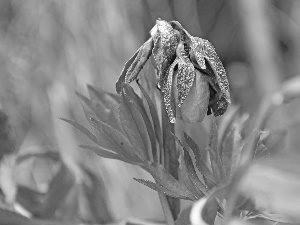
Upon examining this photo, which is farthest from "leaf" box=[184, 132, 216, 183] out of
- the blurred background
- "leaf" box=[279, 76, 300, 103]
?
the blurred background

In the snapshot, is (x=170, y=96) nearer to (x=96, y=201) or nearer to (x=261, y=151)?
(x=261, y=151)

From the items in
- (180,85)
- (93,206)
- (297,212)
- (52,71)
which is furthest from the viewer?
(52,71)

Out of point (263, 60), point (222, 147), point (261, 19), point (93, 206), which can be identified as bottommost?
point (93, 206)

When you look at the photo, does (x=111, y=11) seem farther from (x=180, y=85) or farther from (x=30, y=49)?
(x=180, y=85)

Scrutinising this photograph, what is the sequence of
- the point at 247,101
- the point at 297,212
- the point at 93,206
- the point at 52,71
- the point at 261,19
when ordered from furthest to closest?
1. the point at 247,101
2. the point at 261,19
3. the point at 52,71
4. the point at 93,206
5. the point at 297,212

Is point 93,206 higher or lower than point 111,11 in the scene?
lower

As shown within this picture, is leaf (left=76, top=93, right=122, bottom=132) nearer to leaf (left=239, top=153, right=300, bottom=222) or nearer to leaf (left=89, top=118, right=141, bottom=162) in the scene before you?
leaf (left=89, top=118, right=141, bottom=162)

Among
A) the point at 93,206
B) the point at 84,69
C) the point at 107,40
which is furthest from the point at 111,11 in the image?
the point at 93,206

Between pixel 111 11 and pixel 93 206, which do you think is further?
pixel 111 11
